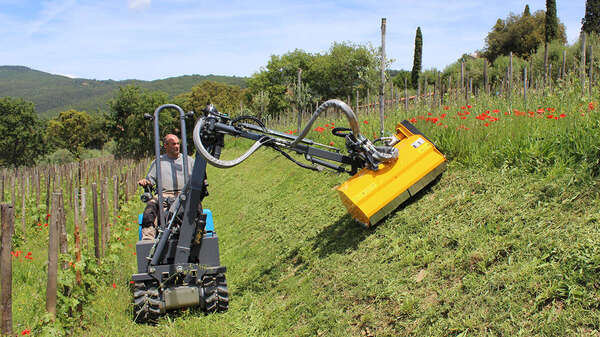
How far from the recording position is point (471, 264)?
13.6ft

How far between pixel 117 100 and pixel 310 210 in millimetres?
55114

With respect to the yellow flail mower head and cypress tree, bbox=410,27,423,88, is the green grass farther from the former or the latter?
cypress tree, bbox=410,27,423,88

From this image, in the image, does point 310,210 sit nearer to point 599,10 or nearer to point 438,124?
point 438,124

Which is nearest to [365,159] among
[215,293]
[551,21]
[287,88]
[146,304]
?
[215,293]

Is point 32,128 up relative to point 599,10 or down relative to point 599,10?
down

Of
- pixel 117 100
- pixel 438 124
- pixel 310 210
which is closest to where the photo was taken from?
pixel 438 124

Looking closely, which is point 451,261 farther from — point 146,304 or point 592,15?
point 592,15

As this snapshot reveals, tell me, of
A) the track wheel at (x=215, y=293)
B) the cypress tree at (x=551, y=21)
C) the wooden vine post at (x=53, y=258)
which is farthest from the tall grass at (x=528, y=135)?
the cypress tree at (x=551, y=21)

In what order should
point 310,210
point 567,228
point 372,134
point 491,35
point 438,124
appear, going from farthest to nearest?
point 491,35 < point 372,134 < point 310,210 < point 438,124 < point 567,228

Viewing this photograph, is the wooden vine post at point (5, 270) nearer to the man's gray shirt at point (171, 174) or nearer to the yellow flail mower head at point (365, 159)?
the yellow flail mower head at point (365, 159)

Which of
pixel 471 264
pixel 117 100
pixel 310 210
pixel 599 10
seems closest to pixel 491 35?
pixel 599 10

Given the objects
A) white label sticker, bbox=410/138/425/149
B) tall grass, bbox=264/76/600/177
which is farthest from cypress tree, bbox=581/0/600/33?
white label sticker, bbox=410/138/425/149

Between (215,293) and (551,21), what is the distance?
130 feet

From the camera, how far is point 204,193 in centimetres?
593
